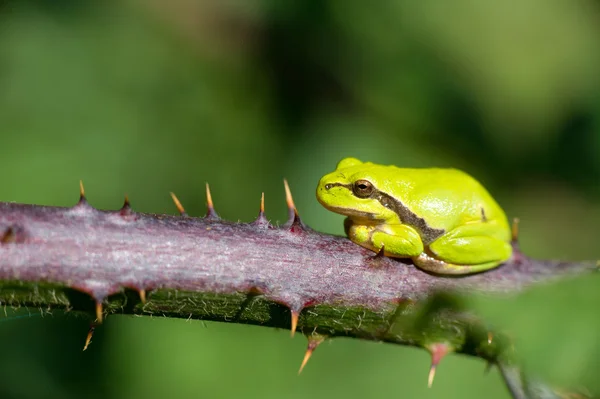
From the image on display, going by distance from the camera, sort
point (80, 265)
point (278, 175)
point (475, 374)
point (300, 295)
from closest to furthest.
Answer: point (80, 265)
point (300, 295)
point (475, 374)
point (278, 175)

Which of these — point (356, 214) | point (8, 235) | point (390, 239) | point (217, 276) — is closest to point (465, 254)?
point (390, 239)

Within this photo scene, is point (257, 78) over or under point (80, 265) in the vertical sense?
over

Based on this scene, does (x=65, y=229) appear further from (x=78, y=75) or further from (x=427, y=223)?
(x=78, y=75)

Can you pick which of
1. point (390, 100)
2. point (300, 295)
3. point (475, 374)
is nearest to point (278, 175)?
point (390, 100)

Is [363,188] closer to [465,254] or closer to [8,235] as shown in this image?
[465,254]

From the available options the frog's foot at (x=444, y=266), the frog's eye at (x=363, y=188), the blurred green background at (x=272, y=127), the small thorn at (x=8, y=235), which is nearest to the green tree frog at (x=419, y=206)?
the frog's eye at (x=363, y=188)

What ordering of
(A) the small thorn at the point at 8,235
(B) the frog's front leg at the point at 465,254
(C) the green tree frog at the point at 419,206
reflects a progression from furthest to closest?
(C) the green tree frog at the point at 419,206 → (B) the frog's front leg at the point at 465,254 → (A) the small thorn at the point at 8,235

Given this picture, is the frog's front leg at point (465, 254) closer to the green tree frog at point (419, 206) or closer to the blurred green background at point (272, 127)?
the green tree frog at point (419, 206)
